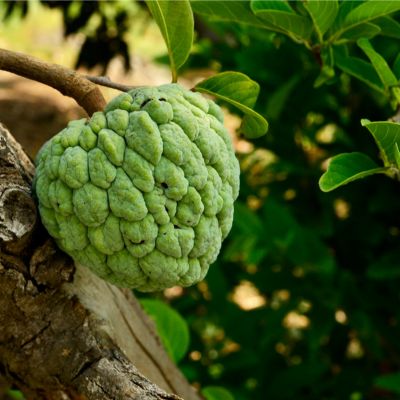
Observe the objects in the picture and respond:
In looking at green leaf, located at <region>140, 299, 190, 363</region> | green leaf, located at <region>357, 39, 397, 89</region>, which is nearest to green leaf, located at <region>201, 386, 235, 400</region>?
green leaf, located at <region>140, 299, 190, 363</region>

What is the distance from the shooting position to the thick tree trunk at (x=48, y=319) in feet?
4.44

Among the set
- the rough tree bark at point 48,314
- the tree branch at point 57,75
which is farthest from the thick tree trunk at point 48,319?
the tree branch at point 57,75

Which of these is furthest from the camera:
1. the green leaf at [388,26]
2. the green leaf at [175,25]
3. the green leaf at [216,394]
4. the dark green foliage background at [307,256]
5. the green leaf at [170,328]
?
the dark green foliage background at [307,256]

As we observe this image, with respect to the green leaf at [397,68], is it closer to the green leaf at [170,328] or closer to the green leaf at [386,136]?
the green leaf at [386,136]

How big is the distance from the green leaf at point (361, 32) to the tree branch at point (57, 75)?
0.57 meters

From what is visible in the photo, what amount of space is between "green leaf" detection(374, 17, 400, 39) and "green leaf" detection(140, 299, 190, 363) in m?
0.94

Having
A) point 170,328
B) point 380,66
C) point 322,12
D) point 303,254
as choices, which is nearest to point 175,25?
point 322,12

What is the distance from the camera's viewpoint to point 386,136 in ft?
4.36

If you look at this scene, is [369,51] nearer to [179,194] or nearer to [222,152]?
[222,152]

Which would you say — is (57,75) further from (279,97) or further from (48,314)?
(279,97)

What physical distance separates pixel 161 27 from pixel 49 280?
0.53 metres

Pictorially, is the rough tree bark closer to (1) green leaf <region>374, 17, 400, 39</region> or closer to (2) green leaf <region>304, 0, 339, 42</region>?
(2) green leaf <region>304, 0, 339, 42</region>

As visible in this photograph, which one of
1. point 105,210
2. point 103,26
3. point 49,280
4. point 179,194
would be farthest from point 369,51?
point 103,26

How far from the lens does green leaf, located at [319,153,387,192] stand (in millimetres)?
1298
